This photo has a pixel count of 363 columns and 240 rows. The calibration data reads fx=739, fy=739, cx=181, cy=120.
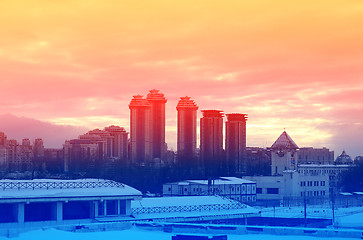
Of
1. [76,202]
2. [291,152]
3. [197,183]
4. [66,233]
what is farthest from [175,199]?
[291,152]

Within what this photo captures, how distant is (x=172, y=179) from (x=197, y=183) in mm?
22354

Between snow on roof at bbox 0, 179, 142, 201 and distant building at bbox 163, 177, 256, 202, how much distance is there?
1013 inches

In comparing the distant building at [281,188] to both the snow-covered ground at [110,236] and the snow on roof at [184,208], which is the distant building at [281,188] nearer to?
the snow on roof at [184,208]

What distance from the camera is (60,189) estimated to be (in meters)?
47.9

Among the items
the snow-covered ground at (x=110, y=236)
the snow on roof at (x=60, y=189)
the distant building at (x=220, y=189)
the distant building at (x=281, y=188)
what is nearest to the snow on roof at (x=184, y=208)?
the snow on roof at (x=60, y=189)

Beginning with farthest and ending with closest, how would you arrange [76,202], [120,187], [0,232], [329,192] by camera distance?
[329,192]
[120,187]
[76,202]
[0,232]

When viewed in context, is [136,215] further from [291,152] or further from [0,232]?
[291,152]

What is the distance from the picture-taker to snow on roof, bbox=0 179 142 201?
45525 mm

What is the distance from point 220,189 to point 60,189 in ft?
104

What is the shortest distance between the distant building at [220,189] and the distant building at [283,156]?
49.6ft

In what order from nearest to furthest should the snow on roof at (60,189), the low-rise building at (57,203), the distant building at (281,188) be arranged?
the low-rise building at (57,203), the snow on roof at (60,189), the distant building at (281,188)

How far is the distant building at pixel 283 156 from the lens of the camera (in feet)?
313

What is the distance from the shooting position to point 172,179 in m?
99.6

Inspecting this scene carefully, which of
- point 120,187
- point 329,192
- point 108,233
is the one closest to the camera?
point 108,233
